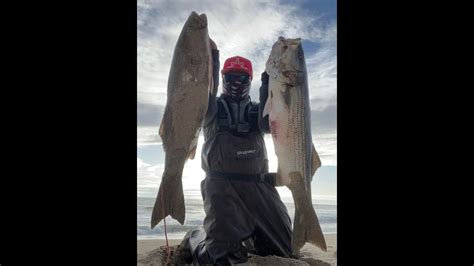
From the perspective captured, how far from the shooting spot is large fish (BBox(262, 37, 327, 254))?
10.1 feet

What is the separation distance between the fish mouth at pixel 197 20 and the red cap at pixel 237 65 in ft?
2.19

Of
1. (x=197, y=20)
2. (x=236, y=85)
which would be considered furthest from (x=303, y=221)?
(x=197, y=20)

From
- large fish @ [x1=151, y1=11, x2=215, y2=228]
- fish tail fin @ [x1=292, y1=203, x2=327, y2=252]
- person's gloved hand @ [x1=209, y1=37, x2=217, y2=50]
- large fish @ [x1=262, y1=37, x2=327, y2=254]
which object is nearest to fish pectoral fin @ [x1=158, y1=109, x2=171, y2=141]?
large fish @ [x1=151, y1=11, x2=215, y2=228]

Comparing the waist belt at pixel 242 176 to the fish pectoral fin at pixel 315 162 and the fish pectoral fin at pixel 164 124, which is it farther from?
the fish pectoral fin at pixel 164 124

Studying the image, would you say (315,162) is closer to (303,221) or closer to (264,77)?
(303,221)

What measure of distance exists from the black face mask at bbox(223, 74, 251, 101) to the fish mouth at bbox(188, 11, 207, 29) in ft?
2.46

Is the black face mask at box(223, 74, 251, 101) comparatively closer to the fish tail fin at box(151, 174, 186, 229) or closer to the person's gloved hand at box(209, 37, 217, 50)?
the person's gloved hand at box(209, 37, 217, 50)

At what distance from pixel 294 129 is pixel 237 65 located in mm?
902

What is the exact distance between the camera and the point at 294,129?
3082 millimetres

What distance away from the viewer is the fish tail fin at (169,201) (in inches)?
116

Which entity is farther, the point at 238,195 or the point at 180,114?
the point at 238,195

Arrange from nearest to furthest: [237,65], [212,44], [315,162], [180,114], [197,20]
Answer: [180,114]
[197,20]
[212,44]
[315,162]
[237,65]

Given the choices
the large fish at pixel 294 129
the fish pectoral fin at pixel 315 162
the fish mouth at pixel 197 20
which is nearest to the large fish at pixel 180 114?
the fish mouth at pixel 197 20
